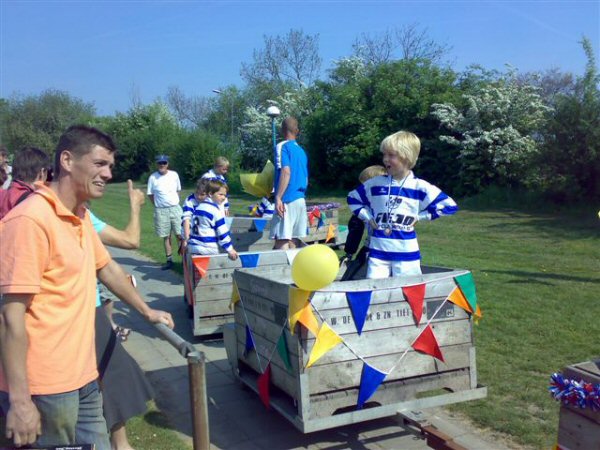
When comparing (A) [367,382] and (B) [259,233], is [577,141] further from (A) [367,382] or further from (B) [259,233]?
(A) [367,382]

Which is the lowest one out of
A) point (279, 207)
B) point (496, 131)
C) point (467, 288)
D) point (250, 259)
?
point (467, 288)

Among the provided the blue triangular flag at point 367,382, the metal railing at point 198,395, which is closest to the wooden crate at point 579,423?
the blue triangular flag at point 367,382

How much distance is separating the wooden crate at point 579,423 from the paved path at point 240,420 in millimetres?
1038

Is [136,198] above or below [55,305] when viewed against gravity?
above

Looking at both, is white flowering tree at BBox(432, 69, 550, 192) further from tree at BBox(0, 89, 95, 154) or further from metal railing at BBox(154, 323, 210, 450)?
tree at BBox(0, 89, 95, 154)

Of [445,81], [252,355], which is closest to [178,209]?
[252,355]

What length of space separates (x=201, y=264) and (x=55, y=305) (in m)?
3.70

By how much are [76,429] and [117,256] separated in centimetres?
1014

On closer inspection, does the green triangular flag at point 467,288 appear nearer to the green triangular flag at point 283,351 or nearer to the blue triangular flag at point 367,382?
the blue triangular flag at point 367,382

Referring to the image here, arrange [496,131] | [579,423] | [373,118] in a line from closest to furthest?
[579,423] → [496,131] → [373,118]

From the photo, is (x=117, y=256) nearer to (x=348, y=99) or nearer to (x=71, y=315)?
(x=71, y=315)

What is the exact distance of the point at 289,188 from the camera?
7.19 meters

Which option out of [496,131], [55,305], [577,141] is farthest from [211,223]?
[496,131]

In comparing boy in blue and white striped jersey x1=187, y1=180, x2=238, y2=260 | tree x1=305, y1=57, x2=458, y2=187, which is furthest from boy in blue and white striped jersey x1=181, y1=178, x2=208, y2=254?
tree x1=305, y1=57, x2=458, y2=187
